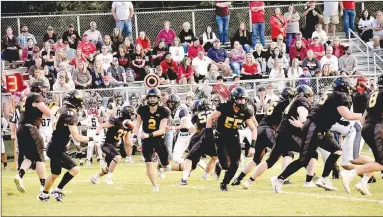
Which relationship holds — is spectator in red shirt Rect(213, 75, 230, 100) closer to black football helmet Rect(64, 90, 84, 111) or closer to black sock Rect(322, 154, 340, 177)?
black sock Rect(322, 154, 340, 177)

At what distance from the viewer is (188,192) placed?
53.1 feet

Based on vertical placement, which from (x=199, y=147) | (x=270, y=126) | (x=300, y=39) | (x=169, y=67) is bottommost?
(x=199, y=147)

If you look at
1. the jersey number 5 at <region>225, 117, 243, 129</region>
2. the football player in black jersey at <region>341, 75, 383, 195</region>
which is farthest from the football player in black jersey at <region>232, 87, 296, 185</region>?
the football player in black jersey at <region>341, 75, 383, 195</region>

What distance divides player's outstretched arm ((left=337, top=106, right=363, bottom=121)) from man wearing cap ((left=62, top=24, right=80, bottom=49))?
12590 millimetres

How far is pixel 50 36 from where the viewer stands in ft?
85.1

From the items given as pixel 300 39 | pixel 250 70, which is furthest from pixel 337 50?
pixel 250 70

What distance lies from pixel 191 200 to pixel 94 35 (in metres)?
12.4

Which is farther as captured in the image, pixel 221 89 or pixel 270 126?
pixel 221 89

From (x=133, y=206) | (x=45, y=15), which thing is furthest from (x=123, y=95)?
(x=133, y=206)

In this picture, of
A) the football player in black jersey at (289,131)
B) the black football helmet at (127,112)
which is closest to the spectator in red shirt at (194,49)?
the black football helmet at (127,112)

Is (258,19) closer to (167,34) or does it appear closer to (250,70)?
(250,70)

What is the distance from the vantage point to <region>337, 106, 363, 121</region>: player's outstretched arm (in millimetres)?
14594

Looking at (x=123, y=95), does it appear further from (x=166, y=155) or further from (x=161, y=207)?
(x=161, y=207)

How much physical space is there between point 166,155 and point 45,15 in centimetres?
1094
